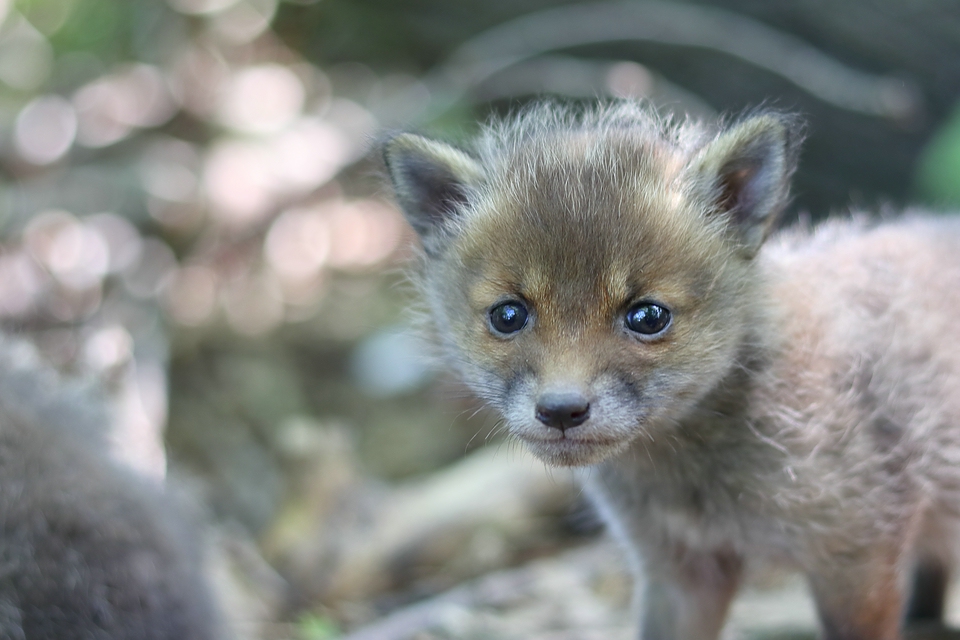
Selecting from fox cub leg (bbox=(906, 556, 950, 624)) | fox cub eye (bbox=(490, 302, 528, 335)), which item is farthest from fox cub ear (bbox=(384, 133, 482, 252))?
fox cub leg (bbox=(906, 556, 950, 624))

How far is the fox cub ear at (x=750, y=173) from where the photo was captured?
3439 millimetres

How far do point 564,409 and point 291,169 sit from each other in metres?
5.81

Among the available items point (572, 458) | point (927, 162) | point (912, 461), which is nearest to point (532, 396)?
point (572, 458)

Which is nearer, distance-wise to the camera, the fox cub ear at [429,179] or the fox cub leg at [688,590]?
the fox cub ear at [429,179]

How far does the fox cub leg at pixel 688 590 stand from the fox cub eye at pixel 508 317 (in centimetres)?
123

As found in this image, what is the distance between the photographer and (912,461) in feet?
12.0

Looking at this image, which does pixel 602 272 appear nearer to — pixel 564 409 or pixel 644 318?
pixel 644 318

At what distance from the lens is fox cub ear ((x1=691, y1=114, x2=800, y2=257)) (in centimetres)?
344

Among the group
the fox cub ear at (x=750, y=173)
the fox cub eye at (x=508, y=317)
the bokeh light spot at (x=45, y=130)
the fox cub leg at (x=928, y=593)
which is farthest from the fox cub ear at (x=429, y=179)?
the bokeh light spot at (x=45, y=130)

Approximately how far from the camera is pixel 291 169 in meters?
8.27

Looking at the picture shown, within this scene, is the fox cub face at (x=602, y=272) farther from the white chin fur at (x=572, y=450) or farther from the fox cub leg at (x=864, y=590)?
the fox cub leg at (x=864, y=590)

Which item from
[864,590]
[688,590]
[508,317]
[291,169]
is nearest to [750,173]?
[508,317]

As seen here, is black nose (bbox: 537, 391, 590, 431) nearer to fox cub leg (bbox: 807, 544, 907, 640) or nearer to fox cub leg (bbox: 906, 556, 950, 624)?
fox cub leg (bbox: 807, 544, 907, 640)

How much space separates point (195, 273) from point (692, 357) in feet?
18.6
